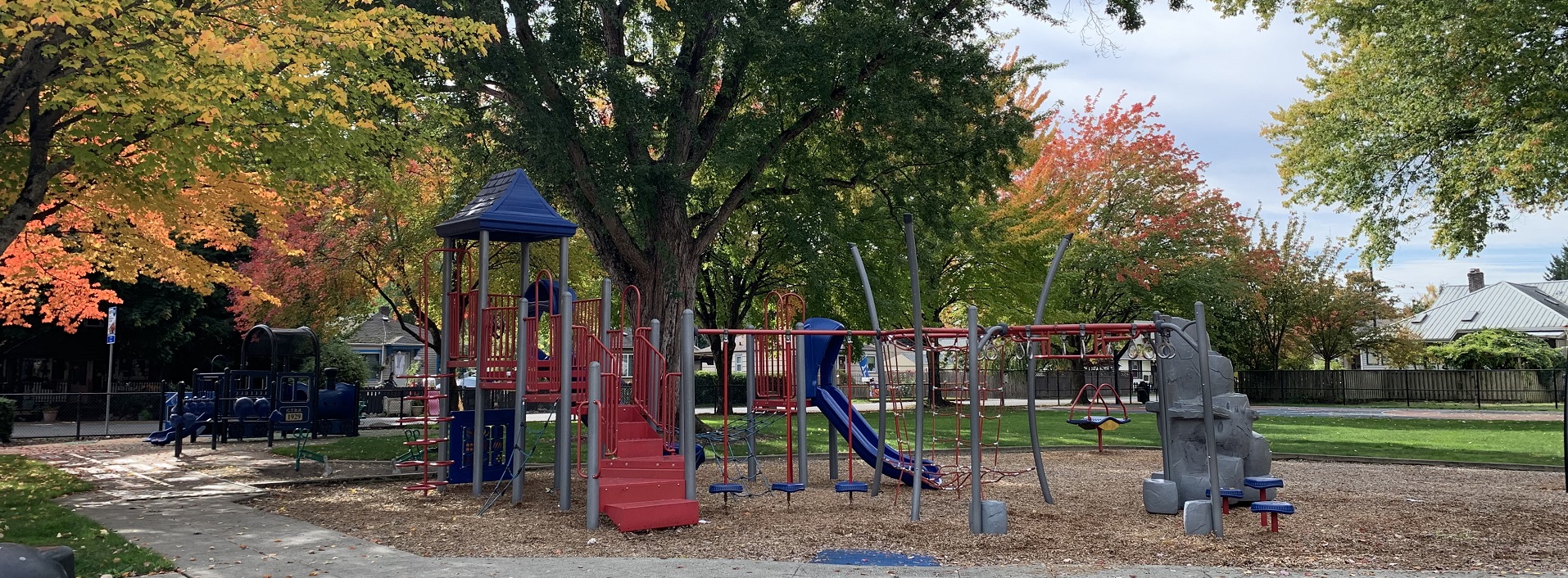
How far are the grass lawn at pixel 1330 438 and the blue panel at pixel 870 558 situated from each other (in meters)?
4.89

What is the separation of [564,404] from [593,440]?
3.24 feet

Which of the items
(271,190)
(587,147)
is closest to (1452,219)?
(587,147)

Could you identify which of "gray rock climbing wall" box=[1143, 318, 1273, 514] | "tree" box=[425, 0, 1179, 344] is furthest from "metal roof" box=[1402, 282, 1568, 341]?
"gray rock climbing wall" box=[1143, 318, 1273, 514]

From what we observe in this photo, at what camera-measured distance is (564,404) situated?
10.1m

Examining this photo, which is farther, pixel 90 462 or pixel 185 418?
pixel 185 418

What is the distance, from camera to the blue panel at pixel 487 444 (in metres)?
12.1

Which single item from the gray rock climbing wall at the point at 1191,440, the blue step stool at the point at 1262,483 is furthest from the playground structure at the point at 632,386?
the blue step stool at the point at 1262,483

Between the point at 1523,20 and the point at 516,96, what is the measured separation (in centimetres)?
1851

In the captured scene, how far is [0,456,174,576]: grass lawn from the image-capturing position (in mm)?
7141

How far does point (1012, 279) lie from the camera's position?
1168 inches

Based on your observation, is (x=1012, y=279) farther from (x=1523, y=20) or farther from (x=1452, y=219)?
(x=1523, y=20)

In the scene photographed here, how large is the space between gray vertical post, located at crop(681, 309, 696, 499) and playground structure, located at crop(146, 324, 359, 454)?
33.4ft

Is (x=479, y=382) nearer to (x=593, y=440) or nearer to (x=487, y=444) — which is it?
(x=487, y=444)

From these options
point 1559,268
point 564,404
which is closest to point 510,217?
point 564,404
